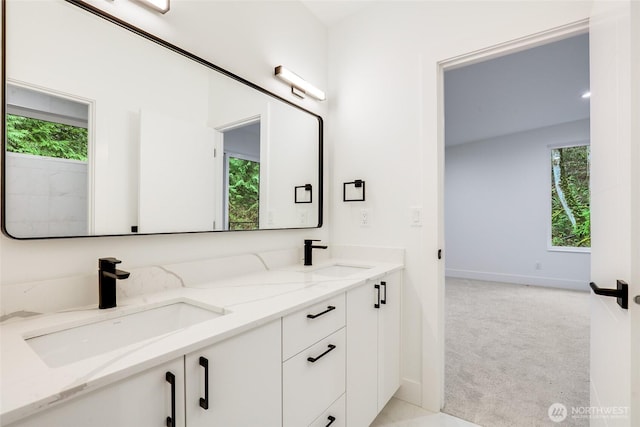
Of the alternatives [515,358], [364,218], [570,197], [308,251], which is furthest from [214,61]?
[570,197]

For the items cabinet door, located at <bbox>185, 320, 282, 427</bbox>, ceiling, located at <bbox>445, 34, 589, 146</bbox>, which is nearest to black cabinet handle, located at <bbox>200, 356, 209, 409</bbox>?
cabinet door, located at <bbox>185, 320, 282, 427</bbox>

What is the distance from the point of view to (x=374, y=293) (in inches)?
63.9

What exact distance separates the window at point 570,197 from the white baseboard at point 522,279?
55 centimetres

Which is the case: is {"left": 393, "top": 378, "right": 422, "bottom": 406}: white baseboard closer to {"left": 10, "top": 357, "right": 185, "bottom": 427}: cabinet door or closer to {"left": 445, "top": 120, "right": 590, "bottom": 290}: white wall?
{"left": 10, "top": 357, "right": 185, "bottom": 427}: cabinet door

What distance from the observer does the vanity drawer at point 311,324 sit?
1059mm

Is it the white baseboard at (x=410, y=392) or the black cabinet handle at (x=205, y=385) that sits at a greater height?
the black cabinet handle at (x=205, y=385)

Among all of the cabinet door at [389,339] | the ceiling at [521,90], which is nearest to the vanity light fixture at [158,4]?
the cabinet door at [389,339]

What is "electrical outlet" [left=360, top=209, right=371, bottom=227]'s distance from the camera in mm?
2131

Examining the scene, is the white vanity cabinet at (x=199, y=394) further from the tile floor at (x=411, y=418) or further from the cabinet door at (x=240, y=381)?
the tile floor at (x=411, y=418)

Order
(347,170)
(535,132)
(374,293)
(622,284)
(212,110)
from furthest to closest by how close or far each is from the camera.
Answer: (535,132) < (347,170) < (374,293) < (212,110) < (622,284)

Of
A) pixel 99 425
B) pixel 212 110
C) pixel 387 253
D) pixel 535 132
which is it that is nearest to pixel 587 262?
pixel 535 132

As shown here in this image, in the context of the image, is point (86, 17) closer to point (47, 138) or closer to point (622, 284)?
point (47, 138)

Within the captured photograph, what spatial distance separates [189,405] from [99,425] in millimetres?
192

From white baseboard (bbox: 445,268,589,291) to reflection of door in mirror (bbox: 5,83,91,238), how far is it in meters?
5.78
